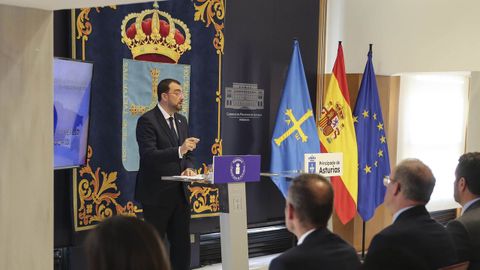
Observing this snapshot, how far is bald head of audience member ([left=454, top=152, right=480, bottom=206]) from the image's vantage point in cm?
291

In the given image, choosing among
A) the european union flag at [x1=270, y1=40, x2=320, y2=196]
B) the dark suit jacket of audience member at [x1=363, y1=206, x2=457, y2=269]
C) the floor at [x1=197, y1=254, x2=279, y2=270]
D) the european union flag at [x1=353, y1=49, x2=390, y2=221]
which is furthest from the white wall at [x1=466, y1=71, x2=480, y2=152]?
the dark suit jacket of audience member at [x1=363, y1=206, x2=457, y2=269]

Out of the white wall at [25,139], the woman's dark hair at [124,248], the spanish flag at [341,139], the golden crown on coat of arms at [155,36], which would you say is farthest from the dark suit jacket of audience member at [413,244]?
the spanish flag at [341,139]

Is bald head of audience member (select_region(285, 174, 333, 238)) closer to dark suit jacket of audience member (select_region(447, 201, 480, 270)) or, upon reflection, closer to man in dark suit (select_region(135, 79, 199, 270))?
dark suit jacket of audience member (select_region(447, 201, 480, 270))

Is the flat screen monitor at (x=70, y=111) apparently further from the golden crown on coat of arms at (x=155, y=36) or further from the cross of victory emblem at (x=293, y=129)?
the cross of victory emblem at (x=293, y=129)

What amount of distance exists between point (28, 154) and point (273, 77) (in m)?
3.46

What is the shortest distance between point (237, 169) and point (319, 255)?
6.66ft

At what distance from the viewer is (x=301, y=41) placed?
6.43 m

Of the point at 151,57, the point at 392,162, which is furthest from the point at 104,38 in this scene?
the point at 392,162

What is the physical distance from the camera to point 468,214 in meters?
2.80

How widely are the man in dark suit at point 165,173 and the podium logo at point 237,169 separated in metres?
0.42

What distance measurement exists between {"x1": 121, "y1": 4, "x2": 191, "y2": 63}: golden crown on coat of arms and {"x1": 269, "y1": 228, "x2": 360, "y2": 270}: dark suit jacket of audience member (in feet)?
10.5

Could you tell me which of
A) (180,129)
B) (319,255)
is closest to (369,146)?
(180,129)

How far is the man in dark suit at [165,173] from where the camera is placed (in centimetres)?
433

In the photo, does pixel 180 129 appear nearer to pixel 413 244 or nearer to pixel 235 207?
pixel 235 207
